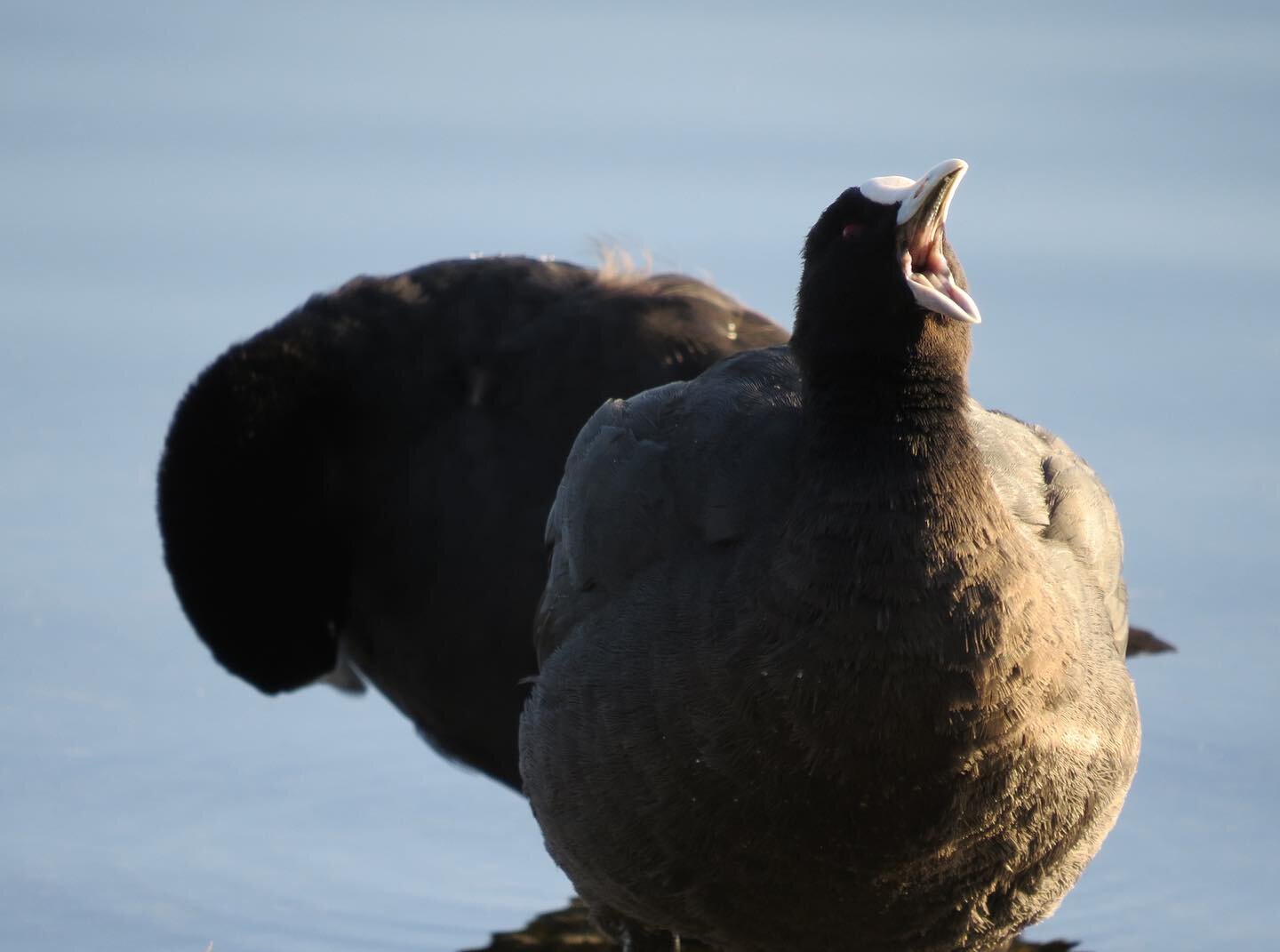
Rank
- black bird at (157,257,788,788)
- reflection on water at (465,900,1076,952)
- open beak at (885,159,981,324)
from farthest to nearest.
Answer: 1. black bird at (157,257,788,788)
2. reflection on water at (465,900,1076,952)
3. open beak at (885,159,981,324)

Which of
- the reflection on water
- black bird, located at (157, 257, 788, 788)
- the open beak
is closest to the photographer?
the open beak

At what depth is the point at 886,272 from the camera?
3.77 metres

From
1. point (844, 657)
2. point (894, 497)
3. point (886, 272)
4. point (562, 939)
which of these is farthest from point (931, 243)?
point (562, 939)

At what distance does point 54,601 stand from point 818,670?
365cm

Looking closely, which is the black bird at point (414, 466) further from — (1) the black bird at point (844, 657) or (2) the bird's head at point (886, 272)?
(2) the bird's head at point (886, 272)

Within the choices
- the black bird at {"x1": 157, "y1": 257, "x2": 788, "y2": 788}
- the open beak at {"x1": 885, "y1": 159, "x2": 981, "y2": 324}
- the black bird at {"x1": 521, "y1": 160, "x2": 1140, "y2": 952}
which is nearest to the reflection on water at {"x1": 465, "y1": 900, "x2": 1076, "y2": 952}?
the black bird at {"x1": 157, "y1": 257, "x2": 788, "y2": 788}

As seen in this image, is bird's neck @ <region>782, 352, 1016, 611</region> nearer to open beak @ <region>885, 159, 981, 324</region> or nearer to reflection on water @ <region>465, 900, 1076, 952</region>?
open beak @ <region>885, 159, 981, 324</region>

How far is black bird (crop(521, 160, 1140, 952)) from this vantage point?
374 centimetres

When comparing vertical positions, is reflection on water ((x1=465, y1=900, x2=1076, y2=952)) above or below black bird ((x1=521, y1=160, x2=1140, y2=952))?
below

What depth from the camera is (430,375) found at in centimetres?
589

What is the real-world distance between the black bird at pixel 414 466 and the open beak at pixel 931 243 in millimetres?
1719

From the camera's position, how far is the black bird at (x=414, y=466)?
18.5 ft

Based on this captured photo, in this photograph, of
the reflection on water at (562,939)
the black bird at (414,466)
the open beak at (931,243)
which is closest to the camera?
the open beak at (931,243)

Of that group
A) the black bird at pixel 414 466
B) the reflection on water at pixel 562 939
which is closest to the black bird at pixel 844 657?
the reflection on water at pixel 562 939
